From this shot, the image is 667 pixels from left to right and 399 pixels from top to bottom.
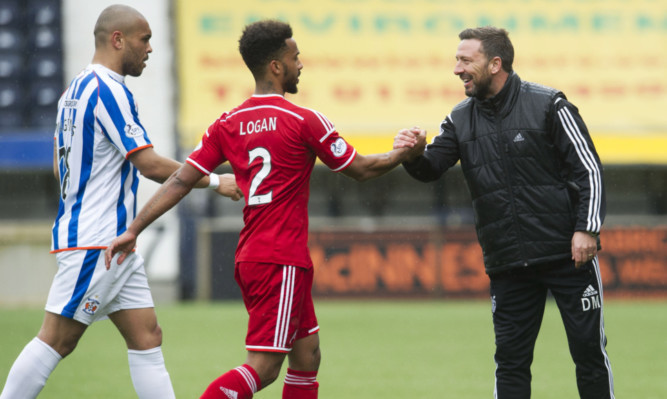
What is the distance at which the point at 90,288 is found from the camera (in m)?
4.51

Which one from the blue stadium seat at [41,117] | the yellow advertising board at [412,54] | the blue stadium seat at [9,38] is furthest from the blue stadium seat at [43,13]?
the yellow advertising board at [412,54]

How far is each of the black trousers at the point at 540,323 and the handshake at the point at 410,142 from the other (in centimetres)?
77

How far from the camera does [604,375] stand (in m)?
4.77

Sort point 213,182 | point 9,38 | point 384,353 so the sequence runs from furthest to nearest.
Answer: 1. point 9,38
2. point 384,353
3. point 213,182

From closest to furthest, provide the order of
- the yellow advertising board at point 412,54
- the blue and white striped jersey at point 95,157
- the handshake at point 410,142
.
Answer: the blue and white striped jersey at point 95,157 < the handshake at point 410,142 < the yellow advertising board at point 412,54

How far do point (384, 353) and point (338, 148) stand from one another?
17.1ft

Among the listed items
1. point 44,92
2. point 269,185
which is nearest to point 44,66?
point 44,92

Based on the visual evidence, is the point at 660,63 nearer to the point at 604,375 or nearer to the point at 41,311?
the point at 41,311

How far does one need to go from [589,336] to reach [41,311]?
38.7 feet

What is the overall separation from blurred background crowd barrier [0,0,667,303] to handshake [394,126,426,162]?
447 inches

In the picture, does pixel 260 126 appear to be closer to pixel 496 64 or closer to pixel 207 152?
pixel 207 152

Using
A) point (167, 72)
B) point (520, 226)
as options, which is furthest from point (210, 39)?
point (520, 226)

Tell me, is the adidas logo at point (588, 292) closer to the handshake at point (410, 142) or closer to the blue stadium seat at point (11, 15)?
the handshake at point (410, 142)

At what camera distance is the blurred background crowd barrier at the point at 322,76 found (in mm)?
16938
